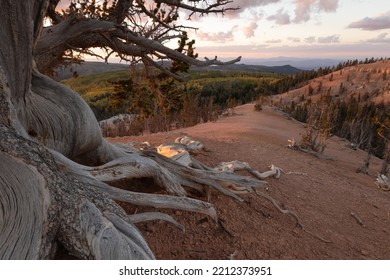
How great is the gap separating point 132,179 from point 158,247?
968 mm

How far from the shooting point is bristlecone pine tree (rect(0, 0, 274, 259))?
249 centimetres

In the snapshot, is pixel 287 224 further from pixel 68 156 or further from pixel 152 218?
pixel 68 156

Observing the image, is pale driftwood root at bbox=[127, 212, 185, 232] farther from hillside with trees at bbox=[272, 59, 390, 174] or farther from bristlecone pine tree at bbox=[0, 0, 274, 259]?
hillside with trees at bbox=[272, 59, 390, 174]

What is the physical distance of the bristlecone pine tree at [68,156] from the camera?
249 centimetres

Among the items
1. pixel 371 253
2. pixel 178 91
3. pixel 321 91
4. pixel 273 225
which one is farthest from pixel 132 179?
pixel 321 91

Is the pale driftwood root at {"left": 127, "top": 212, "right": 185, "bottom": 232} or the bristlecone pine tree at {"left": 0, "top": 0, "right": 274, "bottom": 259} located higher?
the bristlecone pine tree at {"left": 0, "top": 0, "right": 274, "bottom": 259}

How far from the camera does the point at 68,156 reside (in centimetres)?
424

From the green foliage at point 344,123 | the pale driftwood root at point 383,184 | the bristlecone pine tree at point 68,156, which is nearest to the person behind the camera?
the bristlecone pine tree at point 68,156

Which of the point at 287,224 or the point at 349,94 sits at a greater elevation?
the point at 287,224

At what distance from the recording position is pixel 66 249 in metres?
2.65

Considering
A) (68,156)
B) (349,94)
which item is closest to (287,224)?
(68,156)

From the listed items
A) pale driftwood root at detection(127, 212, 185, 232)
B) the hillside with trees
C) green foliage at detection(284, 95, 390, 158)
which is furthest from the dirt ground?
the hillside with trees

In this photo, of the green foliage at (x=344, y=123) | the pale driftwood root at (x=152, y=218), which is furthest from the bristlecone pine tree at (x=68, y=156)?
the green foliage at (x=344, y=123)

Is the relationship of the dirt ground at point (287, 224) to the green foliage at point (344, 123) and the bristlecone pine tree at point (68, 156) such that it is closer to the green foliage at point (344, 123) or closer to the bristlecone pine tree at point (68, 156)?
the bristlecone pine tree at point (68, 156)
